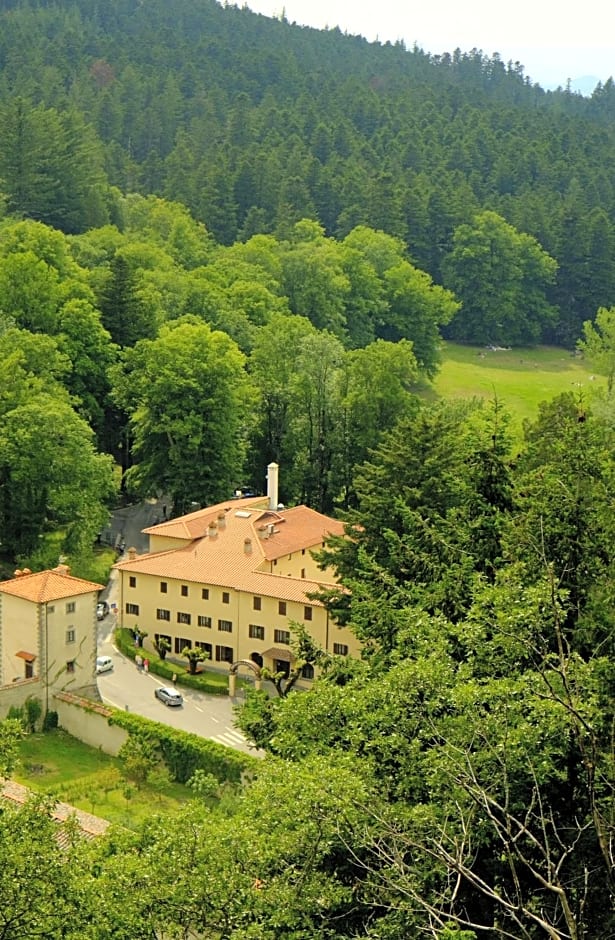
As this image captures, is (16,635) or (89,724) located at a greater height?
(16,635)

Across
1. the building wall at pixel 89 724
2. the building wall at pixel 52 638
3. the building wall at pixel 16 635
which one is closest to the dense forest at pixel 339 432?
the building wall at pixel 89 724

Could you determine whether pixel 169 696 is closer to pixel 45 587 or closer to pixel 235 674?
pixel 235 674

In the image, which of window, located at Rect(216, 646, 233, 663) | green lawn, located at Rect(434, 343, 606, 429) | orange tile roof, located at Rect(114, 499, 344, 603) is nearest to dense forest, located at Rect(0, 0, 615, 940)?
green lawn, located at Rect(434, 343, 606, 429)

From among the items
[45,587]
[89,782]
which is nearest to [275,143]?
[45,587]

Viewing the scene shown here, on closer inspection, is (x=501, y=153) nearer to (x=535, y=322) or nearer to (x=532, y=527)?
(x=535, y=322)

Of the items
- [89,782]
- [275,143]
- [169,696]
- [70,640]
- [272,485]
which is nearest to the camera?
[89,782]

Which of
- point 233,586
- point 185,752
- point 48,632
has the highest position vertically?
point 233,586
